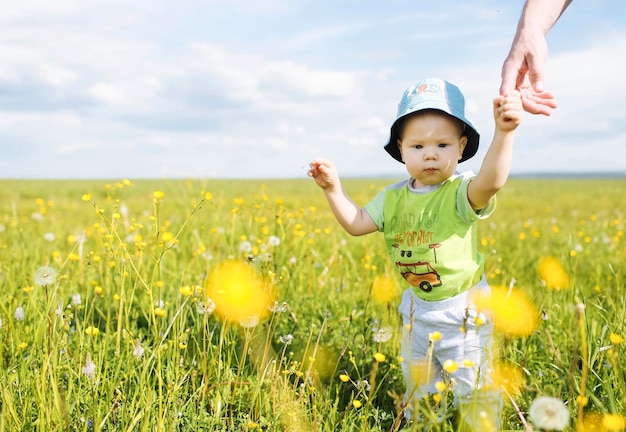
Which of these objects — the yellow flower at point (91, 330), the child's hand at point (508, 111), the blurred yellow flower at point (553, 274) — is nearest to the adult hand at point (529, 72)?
the child's hand at point (508, 111)

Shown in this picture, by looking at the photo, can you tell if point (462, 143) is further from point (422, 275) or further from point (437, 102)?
point (422, 275)

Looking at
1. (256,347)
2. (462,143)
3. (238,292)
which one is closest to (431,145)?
(462,143)

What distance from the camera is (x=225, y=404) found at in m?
2.37

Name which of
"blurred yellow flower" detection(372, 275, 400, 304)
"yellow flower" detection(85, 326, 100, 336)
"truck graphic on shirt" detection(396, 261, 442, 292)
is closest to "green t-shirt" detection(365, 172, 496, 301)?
"truck graphic on shirt" detection(396, 261, 442, 292)

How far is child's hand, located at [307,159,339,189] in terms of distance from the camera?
2.65 meters

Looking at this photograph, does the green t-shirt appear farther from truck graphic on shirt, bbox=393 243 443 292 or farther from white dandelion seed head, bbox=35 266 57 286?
white dandelion seed head, bbox=35 266 57 286

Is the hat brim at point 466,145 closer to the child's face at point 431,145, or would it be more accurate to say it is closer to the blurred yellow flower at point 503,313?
the child's face at point 431,145

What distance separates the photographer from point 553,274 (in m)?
4.24

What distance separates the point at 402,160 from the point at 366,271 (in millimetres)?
1738

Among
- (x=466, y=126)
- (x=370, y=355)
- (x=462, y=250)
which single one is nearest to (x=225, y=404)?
(x=370, y=355)

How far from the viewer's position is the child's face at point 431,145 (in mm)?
2521

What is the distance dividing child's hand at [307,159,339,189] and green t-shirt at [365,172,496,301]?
1.06ft

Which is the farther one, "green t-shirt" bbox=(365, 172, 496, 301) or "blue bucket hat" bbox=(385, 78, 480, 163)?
"green t-shirt" bbox=(365, 172, 496, 301)

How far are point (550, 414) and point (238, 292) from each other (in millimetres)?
1767
